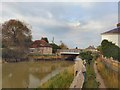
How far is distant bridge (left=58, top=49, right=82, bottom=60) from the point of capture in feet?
162

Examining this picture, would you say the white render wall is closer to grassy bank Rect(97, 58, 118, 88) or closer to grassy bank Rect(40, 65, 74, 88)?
grassy bank Rect(97, 58, 118, 88)

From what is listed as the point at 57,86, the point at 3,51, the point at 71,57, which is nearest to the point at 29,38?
the point at 3,51

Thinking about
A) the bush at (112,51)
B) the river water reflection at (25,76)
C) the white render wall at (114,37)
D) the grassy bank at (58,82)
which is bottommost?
the river water reflection at (25,76)

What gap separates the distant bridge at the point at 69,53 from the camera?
162ft

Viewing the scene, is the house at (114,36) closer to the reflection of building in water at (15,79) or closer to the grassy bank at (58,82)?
the reflection of building in water at (15,79)

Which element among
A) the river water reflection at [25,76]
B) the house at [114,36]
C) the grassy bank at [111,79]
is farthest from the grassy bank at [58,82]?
the house at [114,36]

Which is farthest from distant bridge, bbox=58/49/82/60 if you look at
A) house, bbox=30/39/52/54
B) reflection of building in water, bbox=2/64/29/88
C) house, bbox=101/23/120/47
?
reflection of building in water, bbox=2/64/29/88

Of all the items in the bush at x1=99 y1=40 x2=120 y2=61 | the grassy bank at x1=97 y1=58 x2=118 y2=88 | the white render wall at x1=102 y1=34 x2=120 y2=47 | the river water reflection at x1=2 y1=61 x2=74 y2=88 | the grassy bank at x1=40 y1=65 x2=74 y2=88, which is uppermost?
the white render wall at x1=102 y1=34 x2=120 y2=47

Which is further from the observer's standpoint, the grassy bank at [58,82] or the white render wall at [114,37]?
the white render wall at [114,37]

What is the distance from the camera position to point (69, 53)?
4953 centimetres

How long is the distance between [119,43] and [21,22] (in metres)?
14.0

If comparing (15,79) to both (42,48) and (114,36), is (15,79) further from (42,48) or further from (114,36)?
(42,48)

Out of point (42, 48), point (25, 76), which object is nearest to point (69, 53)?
point (42, 48)

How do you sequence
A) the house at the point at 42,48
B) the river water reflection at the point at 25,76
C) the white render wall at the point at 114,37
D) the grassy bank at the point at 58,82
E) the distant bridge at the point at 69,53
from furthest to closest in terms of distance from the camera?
the house at the point at 42,48, the distant bridge at the point at 69,53, the white render wall at the point at 114,37, the river water reflection at the point at 25,76, the grassy bank at the point at 58,82
